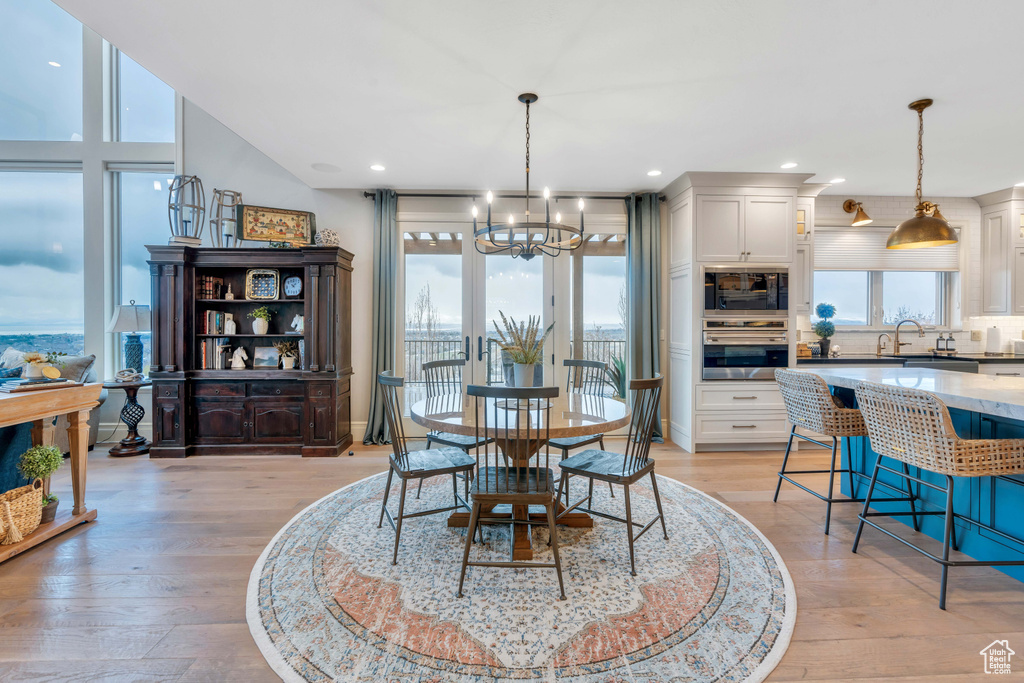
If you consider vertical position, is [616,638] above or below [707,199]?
below

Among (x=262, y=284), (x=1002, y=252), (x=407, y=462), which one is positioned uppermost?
→ (x=1002, y=252)

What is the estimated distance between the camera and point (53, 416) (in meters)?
2.70

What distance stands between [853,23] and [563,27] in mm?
1375

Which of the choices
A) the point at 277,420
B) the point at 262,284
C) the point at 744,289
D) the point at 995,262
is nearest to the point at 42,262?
the point at 262,284

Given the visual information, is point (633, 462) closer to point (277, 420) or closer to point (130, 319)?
point (277, 420)

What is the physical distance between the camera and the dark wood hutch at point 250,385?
429cm

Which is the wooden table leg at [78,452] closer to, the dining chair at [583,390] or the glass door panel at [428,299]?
the glass door panel at [428,299]

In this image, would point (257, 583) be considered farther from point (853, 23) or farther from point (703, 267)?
point (703, 267)

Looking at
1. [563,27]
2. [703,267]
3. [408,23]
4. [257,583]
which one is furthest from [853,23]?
[257,583]

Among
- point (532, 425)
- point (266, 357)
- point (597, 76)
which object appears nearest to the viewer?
point (532, 425)

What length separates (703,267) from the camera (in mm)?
4371

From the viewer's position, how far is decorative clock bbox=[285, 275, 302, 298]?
459 cm

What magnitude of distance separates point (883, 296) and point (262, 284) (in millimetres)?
6938

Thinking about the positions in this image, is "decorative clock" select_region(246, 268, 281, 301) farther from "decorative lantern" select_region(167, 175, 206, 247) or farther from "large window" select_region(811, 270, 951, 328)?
"large window" select_region(811, 270, 951, 328)
